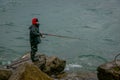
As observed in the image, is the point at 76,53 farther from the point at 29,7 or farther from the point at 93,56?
the point at 29,7

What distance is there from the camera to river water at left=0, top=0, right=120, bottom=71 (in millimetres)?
22438

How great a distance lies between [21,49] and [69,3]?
2107cm

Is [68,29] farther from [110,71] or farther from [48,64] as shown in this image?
[110,71]

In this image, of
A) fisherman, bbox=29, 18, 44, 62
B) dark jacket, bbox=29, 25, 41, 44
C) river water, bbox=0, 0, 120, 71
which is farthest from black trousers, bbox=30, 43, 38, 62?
river water, bbox=0, 0, 120, 71

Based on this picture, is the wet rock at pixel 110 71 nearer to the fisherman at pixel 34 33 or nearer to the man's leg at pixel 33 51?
the fisherman at pixel 34 33

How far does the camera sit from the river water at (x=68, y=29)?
22.4 metres

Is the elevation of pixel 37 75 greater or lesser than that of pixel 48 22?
greater

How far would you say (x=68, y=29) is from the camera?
3136cm

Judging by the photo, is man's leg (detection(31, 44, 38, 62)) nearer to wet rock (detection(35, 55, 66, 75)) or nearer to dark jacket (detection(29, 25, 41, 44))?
dark jacket (detection(29, 25, 41, 44))

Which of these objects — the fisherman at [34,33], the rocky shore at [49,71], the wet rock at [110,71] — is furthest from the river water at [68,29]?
the wet rock at [110,71]

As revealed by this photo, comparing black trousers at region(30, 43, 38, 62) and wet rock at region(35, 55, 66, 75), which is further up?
black trousers at region(30, 43, 38, 62)

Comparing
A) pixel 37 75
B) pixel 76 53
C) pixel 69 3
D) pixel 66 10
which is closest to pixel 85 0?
pixel 69 3

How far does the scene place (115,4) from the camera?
42.0 metres

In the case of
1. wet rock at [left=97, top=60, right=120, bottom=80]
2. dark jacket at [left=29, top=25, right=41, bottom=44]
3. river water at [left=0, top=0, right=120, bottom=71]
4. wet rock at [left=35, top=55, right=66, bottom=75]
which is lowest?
river water at [left=0, top=0, right=120, bottom=71]
